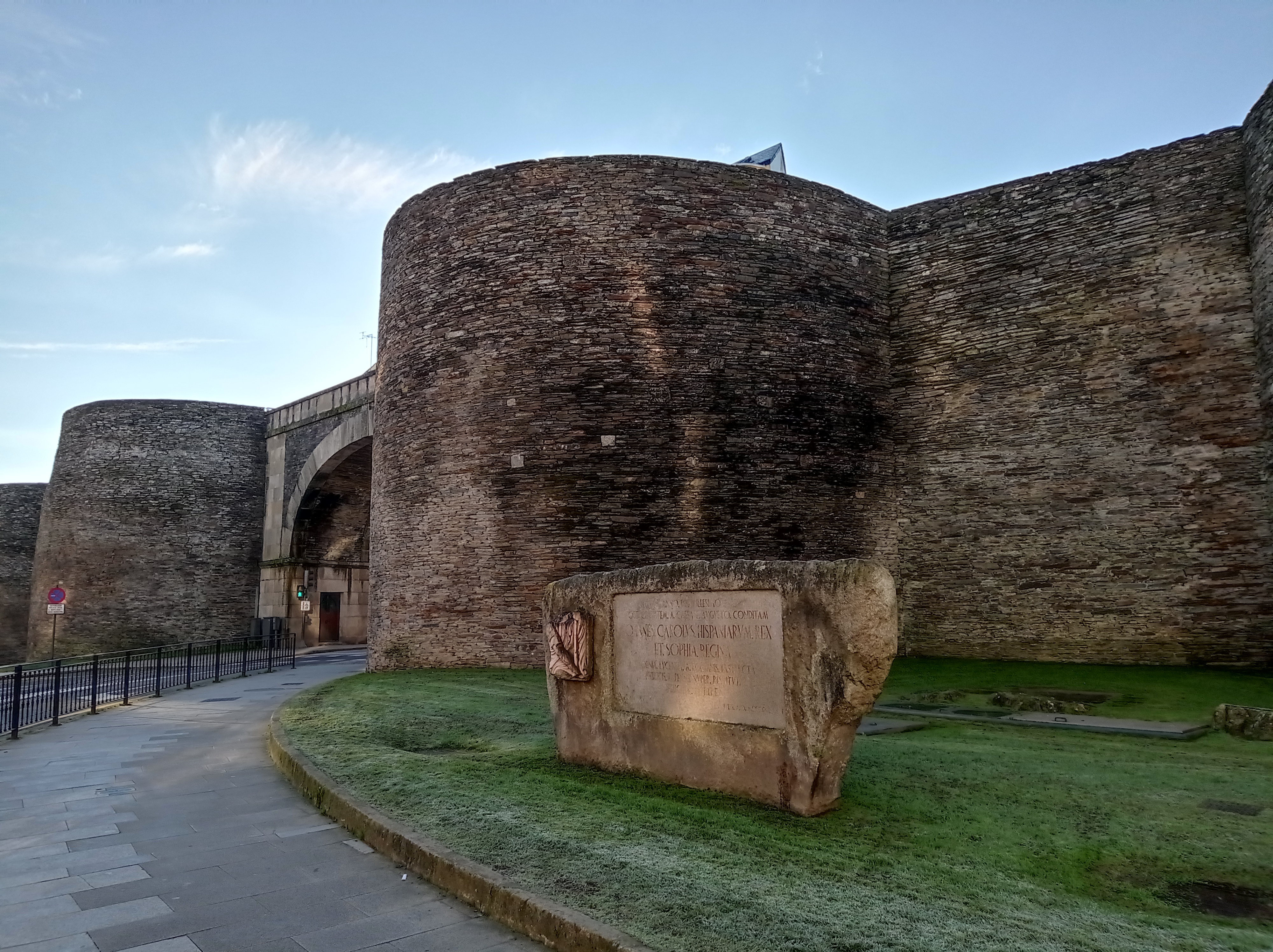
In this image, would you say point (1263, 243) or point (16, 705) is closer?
point (16, 705)

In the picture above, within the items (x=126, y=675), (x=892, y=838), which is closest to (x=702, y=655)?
(x=892, y=838)

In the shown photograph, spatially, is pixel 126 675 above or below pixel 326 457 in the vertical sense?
below

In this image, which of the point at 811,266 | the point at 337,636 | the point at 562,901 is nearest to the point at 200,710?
the point at 562,901

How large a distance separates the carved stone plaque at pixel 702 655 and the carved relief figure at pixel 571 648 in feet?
0.72

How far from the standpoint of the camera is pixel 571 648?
5.44 m

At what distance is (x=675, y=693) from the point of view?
4898mm

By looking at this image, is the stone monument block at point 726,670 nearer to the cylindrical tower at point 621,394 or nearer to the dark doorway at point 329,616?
the cylindrical tower at point 621,394

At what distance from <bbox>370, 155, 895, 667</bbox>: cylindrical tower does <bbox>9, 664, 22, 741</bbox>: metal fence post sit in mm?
5337

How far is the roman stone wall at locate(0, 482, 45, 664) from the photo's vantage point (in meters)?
28.0

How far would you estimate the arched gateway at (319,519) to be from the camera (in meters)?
22.2

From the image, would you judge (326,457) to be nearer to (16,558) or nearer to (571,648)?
(16,558)

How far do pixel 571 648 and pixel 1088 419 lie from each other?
961cm

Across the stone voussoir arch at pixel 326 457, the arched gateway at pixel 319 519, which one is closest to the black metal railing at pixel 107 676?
the arched gateway at pixel 319 519

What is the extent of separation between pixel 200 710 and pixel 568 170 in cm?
950
